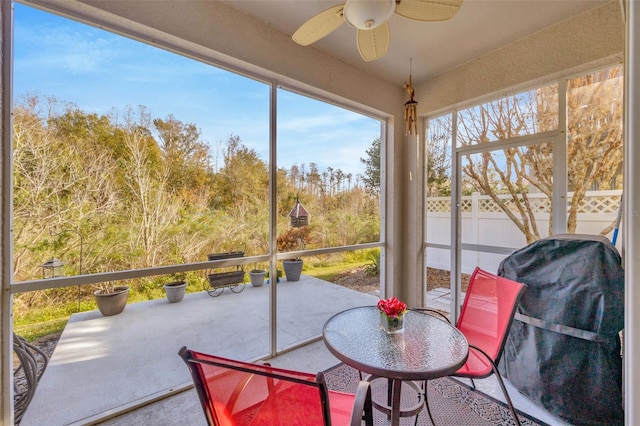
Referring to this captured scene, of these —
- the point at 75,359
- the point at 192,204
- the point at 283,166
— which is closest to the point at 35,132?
the point at 192,204

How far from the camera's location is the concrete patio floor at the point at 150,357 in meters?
1.82

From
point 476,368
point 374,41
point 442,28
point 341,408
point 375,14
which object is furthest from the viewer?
point 442,28

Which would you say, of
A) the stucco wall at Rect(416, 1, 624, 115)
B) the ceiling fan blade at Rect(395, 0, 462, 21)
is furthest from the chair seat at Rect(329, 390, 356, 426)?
the stucco wall at Rect(416, 1, 624, 115)

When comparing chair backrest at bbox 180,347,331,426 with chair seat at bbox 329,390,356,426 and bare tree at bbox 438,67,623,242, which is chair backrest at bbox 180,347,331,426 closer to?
chair seat at bbox 329,390,356,426

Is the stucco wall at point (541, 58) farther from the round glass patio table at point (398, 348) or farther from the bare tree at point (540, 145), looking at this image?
the round glass patio table at point (398, 348)

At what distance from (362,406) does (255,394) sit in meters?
0.45

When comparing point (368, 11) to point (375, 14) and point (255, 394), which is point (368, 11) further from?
point (255, 394)

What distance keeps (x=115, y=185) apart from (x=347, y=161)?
7.74 ft

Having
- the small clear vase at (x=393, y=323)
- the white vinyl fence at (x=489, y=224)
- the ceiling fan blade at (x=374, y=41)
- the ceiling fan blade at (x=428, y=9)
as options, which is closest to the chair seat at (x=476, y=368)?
the small clear vase at (x=393, y=323)

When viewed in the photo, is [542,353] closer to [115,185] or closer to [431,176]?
[431,176]

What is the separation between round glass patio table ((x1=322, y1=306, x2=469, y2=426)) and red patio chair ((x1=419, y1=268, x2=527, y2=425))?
26 centimetres

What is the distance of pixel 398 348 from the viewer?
58.1 inches

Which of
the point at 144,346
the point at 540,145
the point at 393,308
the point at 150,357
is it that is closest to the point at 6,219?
the point at 144,346

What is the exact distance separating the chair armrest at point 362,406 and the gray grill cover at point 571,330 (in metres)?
1.61
